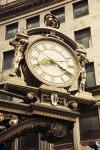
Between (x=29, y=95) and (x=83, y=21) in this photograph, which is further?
(x=83, y=21)

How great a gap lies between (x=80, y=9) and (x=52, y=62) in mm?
21161

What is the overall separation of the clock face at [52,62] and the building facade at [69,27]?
1486 centimetres

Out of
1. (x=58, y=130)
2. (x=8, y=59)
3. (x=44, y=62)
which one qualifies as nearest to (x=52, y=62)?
(x=44, y=62)

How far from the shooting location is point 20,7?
30.4m

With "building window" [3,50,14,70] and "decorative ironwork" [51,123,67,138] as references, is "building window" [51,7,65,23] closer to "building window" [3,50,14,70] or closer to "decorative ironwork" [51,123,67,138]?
"building window" [3,50,14,70]

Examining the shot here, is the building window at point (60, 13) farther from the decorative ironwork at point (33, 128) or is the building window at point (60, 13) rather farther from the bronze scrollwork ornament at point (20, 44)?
the decorative ironwork at point (33, 128)

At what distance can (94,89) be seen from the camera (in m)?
Answer: 23.6

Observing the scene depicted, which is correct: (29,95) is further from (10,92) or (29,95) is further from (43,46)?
(43,46)

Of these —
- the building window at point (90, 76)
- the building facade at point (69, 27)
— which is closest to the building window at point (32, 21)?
the building facade at point (69, 27)

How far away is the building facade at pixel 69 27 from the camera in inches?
917

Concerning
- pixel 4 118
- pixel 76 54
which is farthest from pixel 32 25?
pixel 4 118

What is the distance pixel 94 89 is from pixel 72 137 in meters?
3.73

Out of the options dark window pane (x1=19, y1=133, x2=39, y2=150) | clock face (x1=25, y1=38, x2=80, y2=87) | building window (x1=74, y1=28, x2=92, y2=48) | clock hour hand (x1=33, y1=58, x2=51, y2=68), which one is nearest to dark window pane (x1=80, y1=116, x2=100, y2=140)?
dark window pane (x1=19, y1=133, x2=39, y2=150)

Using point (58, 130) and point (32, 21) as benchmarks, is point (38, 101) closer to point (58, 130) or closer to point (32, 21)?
point (58, 130)
